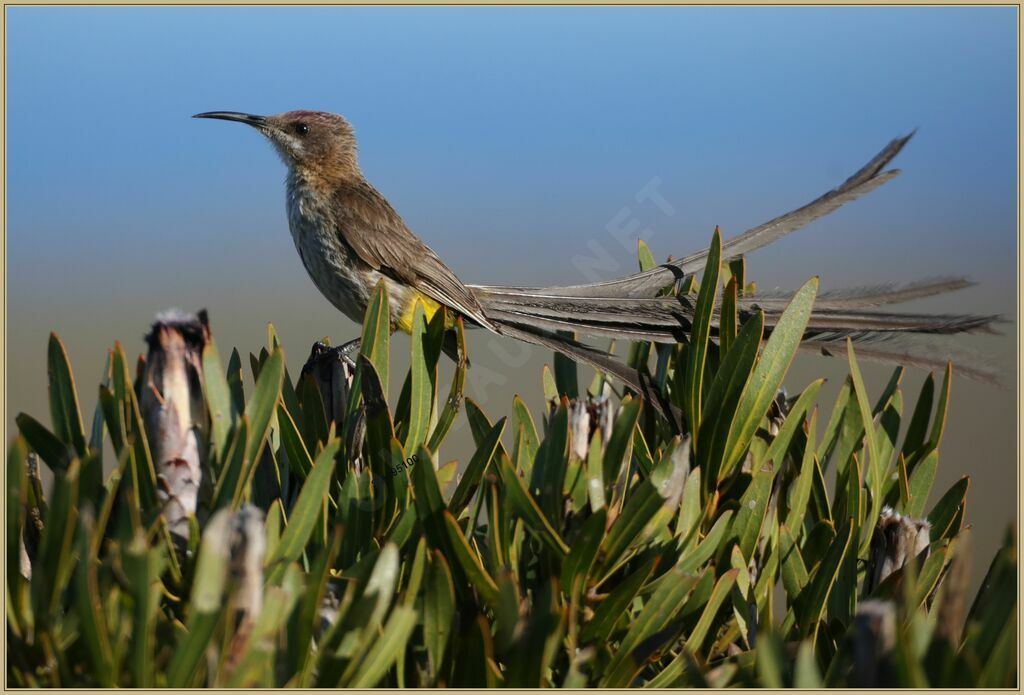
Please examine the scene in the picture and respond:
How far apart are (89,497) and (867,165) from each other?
1.79 m

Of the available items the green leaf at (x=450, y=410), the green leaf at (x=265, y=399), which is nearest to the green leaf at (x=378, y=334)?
the green leaf at (x=450, y=410)

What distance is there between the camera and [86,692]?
0.81 meters

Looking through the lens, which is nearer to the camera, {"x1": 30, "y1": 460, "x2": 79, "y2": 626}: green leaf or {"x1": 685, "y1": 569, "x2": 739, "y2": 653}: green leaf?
{"x1": 30, "y1": 460, "x2": 79, "y2": 626}: green leaf

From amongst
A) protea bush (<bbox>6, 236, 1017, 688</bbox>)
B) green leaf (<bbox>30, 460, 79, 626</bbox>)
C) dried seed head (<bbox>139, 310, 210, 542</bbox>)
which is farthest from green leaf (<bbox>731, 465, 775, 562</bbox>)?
green leaf (<bbox>30, 460, 79, 626</bbox>)

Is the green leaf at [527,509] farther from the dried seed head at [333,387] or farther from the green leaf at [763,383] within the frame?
the dried seed head at [333,387]

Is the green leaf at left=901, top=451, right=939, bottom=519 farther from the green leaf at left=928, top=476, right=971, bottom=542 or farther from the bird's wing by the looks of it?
the bird's wing

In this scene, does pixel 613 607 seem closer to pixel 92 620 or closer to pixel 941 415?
pixel 92 620

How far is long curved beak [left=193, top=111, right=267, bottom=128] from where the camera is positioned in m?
3.90

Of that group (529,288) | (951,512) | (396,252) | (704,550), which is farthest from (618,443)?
(396,252)

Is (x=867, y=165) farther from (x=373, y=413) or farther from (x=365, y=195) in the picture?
(x=365, y=195)

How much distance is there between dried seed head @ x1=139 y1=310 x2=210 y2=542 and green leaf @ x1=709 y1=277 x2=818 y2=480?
2.20 feet

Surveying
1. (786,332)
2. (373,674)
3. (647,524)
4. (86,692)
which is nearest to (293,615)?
(373,674)

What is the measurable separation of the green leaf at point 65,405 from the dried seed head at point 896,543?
97 centimetres

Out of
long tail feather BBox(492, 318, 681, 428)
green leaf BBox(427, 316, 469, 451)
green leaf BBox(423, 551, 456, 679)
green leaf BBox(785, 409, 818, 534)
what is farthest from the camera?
long tail feather BBox(492, 318, 681, 428)
